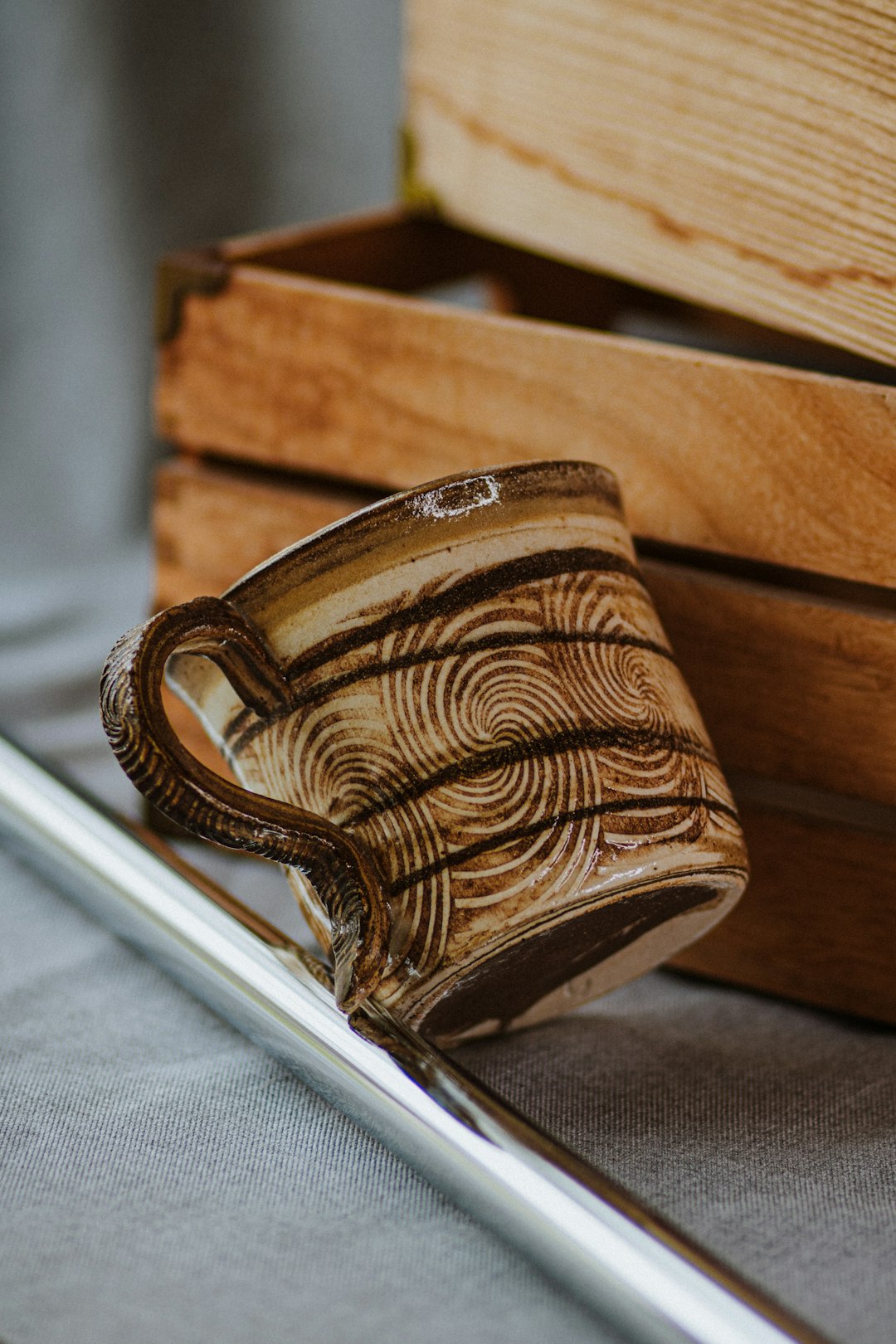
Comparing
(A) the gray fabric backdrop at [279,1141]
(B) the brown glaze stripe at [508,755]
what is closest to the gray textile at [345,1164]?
(A) the gray fabric backdrop at [279,1141]

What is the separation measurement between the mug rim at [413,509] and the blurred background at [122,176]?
1.55 ft

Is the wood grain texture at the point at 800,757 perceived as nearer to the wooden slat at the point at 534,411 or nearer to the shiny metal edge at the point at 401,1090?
the wooden slat at the point at 534,411

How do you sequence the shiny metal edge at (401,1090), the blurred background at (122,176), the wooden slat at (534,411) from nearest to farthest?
1. the shiny metal edge at (401,1090)
2. the wooden slat at (534,411)
3. the blurred background at (122,176)

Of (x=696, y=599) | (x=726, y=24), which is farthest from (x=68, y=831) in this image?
(x=726, y=24)

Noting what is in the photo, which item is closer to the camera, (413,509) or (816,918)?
(413,509)

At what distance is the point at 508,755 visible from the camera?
0.35 meters

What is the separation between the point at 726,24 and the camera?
17.6 inches

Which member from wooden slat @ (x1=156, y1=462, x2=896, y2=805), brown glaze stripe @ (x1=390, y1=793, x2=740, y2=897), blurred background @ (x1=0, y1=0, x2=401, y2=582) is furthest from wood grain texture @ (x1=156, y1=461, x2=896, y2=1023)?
blurred background @ (x1=0, y1=0, x2=401, y2=582)

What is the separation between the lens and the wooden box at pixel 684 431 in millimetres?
417

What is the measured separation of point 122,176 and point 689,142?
410 mm

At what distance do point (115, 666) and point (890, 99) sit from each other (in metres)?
0.27

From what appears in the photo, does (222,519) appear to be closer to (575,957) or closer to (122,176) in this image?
(575,957)

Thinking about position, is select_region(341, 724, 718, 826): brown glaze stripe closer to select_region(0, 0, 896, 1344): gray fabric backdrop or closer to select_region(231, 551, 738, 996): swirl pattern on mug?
select_region(231, 551, 738, 996): swirl pattern on mug

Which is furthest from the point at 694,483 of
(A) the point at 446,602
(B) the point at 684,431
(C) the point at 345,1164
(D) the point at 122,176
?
(D) the point at 122,176
